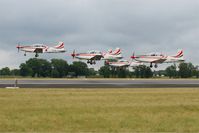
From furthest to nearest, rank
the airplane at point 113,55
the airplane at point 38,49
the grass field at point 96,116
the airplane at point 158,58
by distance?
the airplane at point 113,55 < the airplane at point 158,58 < the airplane at point 38,49 < the grass field at point 96,116

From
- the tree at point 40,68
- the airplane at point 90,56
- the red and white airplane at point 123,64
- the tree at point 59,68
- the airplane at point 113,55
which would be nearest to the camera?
the airplane at point 90,56

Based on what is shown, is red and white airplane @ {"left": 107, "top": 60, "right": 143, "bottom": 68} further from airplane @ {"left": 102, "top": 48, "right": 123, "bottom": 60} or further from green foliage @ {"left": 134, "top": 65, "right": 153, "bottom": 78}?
airplane @ {"left": 102, "top": 48, "right": 123, "bottom": 60}

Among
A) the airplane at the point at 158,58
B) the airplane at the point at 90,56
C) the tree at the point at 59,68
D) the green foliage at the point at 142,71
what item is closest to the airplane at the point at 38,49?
the airplane at the point at 90,56

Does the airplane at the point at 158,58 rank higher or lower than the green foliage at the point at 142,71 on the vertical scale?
higher

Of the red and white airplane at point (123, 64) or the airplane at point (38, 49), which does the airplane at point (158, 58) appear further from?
the red and white airplane at point (123, 64)

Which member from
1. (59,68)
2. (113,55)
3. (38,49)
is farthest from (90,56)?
(59,68)

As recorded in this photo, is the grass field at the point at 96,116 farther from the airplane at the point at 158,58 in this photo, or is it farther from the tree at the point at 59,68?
the tree at the point at 59,68

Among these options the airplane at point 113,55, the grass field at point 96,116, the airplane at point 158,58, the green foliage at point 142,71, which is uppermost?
the airplane at point 113,55

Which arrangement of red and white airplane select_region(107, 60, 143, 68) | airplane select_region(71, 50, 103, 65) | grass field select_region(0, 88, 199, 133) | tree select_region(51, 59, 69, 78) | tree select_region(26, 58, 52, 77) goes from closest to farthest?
1. grass field select_region(0, 88, 199, 133)
2. airplane select_region(71, 50, 103, 65)
3. tree select_region(51, 59, 69, 78)
4. tree select_region(26, 58, 52, 77)
5. red and white airplane select_region(107, 60, 143, 68)

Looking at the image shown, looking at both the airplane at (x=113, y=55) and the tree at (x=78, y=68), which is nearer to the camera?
the airplane at (x=113, y=55)

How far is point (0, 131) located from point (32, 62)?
182306 mm

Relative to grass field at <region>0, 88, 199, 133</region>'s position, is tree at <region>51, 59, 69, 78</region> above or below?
above

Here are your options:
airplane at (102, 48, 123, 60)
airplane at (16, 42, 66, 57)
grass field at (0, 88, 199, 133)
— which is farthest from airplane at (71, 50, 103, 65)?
grass field at (0, 88, 199, 133)

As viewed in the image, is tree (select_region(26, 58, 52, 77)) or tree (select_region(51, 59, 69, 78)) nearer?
tree (select_region(51, 59, 69, 78))
